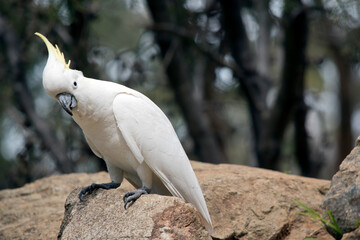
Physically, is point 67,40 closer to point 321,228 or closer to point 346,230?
point 321,228

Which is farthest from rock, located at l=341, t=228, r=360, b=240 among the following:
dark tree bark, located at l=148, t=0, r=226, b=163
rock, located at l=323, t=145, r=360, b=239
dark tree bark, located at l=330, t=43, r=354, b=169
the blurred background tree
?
dark tree bark, located at l=330, t=43, r=354, b=169

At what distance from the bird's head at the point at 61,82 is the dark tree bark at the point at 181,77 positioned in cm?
401

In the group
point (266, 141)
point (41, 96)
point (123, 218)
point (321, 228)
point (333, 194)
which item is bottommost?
point (41, 96)

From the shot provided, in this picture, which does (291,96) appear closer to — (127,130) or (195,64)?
(195,64)

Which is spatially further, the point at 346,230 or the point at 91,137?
the point at 91,137

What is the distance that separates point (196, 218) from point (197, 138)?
486 centimetres

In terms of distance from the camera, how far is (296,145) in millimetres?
7777

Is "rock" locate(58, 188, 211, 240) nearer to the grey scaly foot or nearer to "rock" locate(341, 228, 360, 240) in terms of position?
the grey scaly foot

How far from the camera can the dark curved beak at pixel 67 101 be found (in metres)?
3.43

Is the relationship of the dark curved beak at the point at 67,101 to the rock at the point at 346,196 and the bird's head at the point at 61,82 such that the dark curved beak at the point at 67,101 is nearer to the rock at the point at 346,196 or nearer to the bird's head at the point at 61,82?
the bird's head at the point at 61,82

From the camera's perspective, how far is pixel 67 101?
3436mm

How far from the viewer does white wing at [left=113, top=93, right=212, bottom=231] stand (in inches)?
141

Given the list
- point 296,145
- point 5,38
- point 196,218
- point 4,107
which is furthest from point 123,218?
point 4,107

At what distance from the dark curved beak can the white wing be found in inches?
11.6
